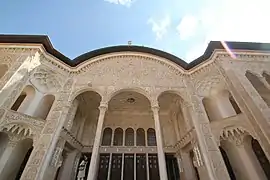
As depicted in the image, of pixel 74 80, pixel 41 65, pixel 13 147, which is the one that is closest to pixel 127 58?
pixel 74 80

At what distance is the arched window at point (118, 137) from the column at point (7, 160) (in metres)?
4.82

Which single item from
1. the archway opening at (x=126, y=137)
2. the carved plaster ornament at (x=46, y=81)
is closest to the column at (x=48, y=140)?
the carved plaster ornament at (x=46, y=81)

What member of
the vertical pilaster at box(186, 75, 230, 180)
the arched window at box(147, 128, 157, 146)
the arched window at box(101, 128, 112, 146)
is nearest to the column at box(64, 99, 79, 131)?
the arched window at box(101, 128, 112, 146)

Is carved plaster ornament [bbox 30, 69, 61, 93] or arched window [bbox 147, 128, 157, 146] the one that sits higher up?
carved plaster ornament [bbox 30, 69, 61, 93]

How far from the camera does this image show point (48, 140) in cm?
702

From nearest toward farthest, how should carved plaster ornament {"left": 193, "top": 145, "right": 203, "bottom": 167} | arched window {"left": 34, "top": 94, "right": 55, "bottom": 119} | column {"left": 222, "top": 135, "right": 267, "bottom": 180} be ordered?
column {"left": 222, "top": 135, "right": 267, "bottom": 180} → carved plaster ornament {"left": 193, "top": 145, "right": 203, "bottom": 167} → arched window {"left": 34, "top": 94, "right": 55, "bottom": 119}

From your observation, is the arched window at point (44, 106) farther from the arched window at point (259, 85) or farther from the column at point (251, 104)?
the arched window at point (259, 85)

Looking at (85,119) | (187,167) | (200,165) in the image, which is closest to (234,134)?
(200,165)

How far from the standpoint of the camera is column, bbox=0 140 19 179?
6639mm

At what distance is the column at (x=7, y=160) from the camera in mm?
6639

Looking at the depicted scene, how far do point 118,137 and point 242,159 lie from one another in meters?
6.15

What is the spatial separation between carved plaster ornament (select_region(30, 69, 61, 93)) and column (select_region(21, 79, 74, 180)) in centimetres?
57

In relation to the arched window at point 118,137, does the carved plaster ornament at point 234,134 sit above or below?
below

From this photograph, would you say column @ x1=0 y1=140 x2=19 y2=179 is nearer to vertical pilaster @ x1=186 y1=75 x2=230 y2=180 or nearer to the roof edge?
the roof edge
